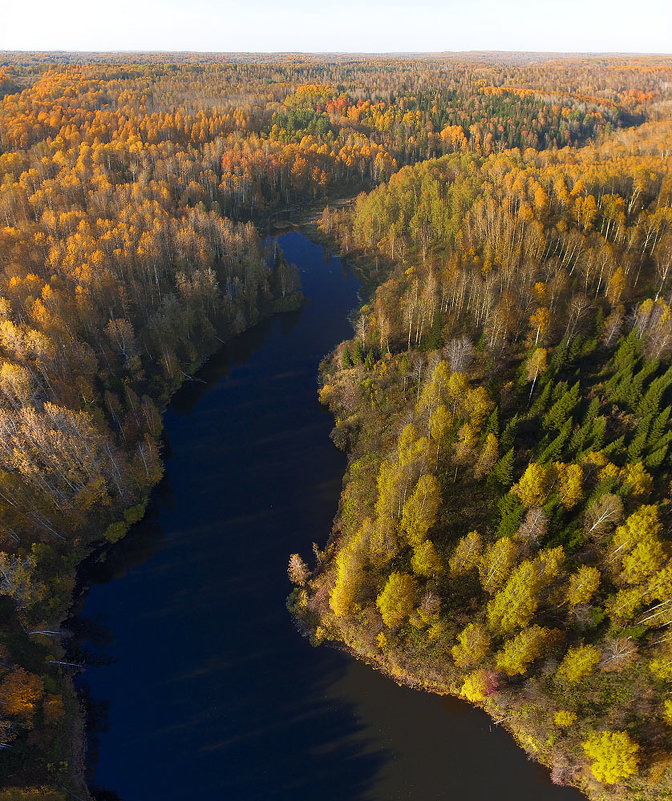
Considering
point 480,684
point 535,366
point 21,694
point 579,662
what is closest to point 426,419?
point 535,366

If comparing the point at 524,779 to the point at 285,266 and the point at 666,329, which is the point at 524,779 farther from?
the point at 285,266

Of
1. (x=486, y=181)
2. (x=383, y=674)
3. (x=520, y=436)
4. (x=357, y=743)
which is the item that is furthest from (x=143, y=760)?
(x=486, y=181)

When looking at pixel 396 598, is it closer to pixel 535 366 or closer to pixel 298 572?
pixel 298 572

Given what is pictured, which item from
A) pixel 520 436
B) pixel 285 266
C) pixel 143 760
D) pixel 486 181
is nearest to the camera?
pixel 143 760

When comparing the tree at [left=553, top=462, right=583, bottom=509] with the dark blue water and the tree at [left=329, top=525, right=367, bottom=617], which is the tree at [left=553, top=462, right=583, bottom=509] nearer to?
the tree at [left=329, top=525, right=367, bottom=617]

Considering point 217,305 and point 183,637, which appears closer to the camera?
point 183,637

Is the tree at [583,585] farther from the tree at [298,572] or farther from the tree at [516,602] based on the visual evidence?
the tree at [298,572]

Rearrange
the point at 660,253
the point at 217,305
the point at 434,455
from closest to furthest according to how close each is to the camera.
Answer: the point at 434,455 → the point at 660,253 → the point at 217,305
